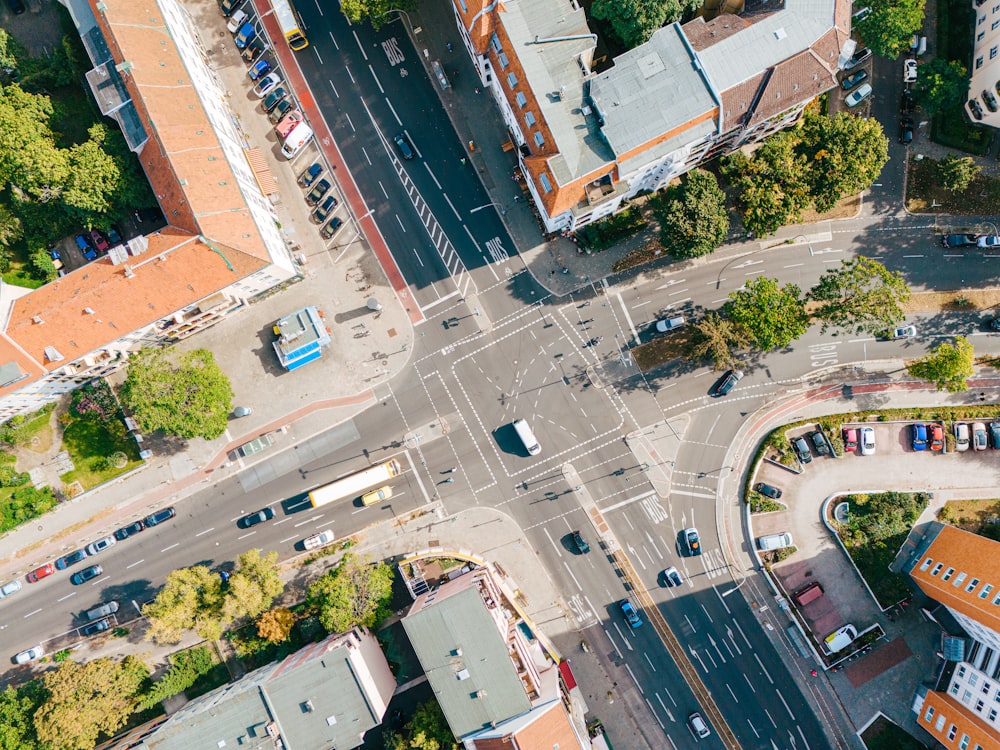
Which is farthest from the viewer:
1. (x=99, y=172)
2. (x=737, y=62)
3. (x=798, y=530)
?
(x=798, y=530)

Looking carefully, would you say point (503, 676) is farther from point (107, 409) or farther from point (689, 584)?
point (107, 409)

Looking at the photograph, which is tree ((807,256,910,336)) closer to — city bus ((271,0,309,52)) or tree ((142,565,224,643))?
city bus ((271,0,309,52))

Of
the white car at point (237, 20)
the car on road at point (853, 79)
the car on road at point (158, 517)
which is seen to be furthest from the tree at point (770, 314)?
the car on road at point (158, 517)

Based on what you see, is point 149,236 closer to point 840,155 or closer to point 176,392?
point 176,392

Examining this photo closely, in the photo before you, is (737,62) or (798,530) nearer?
(737,62)

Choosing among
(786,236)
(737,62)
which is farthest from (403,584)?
(737,62)

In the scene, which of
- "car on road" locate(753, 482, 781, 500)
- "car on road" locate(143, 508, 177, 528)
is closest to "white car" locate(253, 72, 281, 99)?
"car on road" locate(143, 508, 177, 528)

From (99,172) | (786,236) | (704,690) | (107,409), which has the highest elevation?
(99,172)
